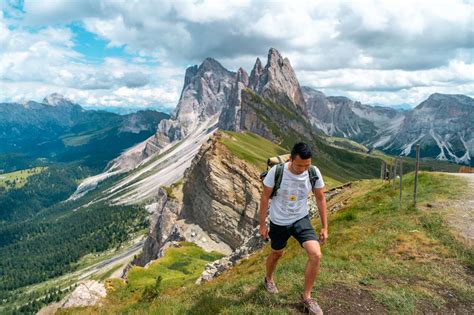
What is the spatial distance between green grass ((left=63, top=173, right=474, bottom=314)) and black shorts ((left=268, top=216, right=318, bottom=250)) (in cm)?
178

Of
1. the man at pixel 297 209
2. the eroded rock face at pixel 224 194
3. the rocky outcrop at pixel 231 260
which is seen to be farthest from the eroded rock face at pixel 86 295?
the eroded rock face at pixel 224 194

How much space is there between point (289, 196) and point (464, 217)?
1422 centimetres

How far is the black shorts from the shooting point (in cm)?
1056

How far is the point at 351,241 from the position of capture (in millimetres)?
18891

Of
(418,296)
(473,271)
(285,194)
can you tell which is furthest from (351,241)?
(285,194)

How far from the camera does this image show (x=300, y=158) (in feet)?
33.2

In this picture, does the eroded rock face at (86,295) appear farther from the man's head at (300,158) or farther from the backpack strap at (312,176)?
the man's head at (300,158)

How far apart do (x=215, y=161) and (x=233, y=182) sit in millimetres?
7729

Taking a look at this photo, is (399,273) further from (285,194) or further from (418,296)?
(285,194)

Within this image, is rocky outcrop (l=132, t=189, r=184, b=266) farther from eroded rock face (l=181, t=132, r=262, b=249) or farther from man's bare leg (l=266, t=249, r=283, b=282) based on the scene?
man's bare leg (l=266, t=249, r=283, b=282)

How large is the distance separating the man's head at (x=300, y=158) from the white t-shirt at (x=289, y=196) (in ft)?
0.83

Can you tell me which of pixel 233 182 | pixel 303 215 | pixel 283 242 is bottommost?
pixel 233 182

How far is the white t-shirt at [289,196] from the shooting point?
34.5 ft

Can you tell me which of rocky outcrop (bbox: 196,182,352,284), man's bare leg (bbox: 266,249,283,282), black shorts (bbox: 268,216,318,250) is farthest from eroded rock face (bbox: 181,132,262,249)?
black shorts (bbox: 268,216,318,250)
